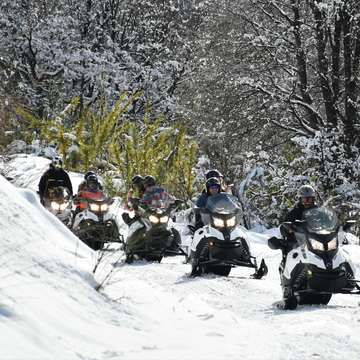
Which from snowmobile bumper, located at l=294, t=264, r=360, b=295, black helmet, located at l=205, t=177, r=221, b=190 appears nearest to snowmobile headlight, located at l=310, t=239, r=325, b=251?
snowmobile bumper, located at l=294, t=264, r=360, b=295

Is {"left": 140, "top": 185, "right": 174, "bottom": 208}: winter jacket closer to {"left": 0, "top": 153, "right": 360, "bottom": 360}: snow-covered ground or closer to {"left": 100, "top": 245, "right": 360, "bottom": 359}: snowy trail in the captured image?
{"left": 100, "top": 245, "right": 360, "bottom": 359}: snowy trail

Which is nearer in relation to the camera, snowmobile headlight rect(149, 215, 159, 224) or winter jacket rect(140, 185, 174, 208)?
snowmobile headlight rect(149, 215, 159, 224)

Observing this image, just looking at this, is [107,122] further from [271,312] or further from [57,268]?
[57,268]

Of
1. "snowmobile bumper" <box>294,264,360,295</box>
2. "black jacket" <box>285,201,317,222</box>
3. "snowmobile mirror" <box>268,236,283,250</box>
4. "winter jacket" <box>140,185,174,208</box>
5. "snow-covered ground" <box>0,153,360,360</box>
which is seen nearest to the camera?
"snow-covered ground" <box>0,153,360,360</box>

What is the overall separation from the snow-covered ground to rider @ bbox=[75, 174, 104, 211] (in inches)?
234

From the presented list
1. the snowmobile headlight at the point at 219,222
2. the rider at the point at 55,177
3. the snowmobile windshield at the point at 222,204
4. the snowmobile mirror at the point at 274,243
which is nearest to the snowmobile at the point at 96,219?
the rider at the point at 55,177

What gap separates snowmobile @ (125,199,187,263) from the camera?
492 inches

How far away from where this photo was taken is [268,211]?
62.3 feet

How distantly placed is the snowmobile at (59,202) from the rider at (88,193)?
0.67 feet

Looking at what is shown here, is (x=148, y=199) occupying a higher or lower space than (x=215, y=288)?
higher

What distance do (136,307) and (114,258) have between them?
20.4 feet

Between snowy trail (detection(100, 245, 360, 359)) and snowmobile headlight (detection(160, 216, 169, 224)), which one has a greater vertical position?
snowmobile headlight (detection(160, 216, 169, 224))

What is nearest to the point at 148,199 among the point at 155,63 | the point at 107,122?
the point at 107,122

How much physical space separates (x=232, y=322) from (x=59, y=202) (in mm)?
8269
